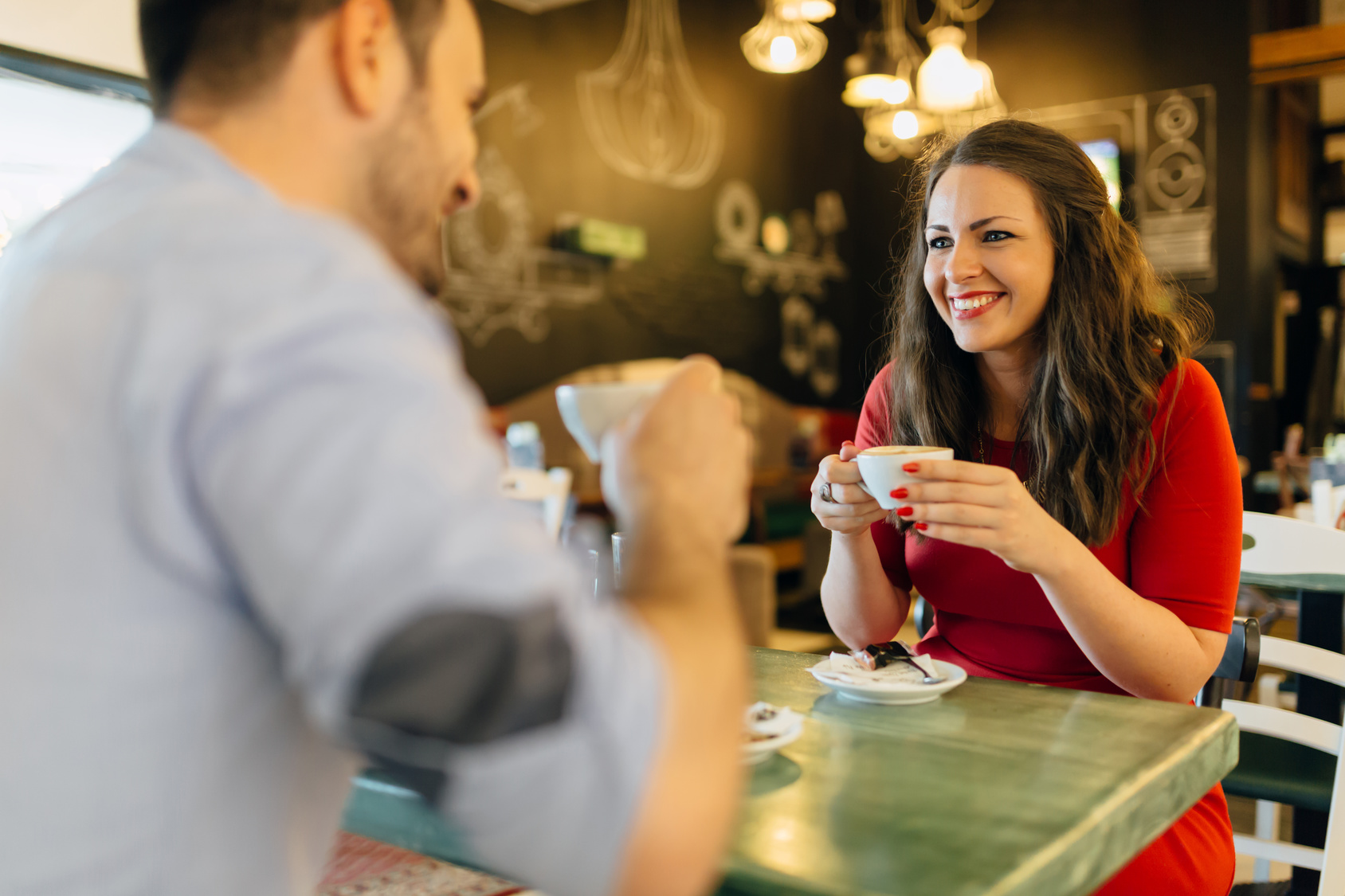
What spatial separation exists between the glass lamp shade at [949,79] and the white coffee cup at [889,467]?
402cm

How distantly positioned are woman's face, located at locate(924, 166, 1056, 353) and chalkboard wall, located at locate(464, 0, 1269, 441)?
3.87 meters

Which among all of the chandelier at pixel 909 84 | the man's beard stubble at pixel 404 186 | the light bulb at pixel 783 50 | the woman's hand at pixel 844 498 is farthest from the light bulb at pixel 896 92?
the man's beard stubble at pixel 404 186

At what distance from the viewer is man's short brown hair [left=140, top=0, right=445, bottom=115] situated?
0.59 meters

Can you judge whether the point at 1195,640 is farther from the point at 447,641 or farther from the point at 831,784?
the point at 447,641

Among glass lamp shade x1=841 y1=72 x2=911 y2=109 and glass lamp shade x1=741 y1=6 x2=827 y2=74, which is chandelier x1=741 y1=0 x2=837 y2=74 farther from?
glass lamp shade x1=841 y1=72 x2=911 y2=109

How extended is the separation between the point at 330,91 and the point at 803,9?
167 inches

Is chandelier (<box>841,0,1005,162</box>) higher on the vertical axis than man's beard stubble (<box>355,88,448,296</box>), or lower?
higher

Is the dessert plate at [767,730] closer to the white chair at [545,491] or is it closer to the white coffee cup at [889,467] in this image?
the white coffee cup at [889,467]

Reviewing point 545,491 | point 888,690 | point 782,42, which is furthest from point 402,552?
point 782,42

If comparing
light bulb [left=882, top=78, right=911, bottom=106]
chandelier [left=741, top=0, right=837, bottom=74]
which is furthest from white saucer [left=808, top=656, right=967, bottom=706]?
light bulb [left=882, top=78, right=911, bottom=106]

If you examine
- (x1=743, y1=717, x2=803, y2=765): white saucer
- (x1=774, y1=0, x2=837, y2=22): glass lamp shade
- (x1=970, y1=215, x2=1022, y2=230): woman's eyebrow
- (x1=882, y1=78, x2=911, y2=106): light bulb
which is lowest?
(x1=743, y1=717, x2=803, y2=765): white saucer

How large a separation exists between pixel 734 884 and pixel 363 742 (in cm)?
39

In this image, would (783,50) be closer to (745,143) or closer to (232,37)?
(745,143)

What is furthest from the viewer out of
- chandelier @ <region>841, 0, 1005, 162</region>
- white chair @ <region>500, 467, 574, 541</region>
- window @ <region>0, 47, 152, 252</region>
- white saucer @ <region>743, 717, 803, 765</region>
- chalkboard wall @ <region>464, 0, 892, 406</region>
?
chalkboard wall @ <region>464, 0, 892, 406</region>
